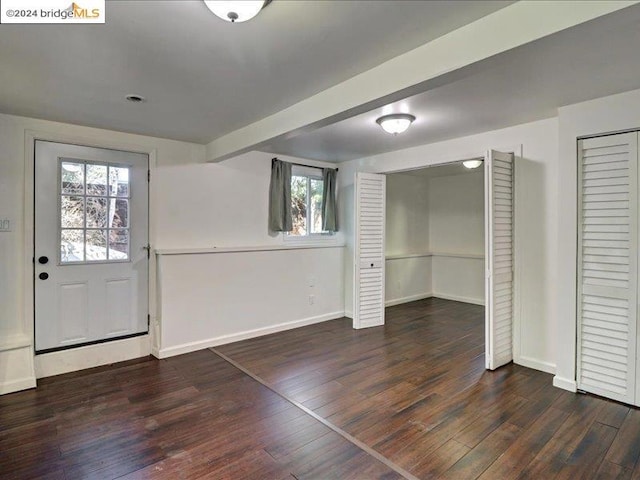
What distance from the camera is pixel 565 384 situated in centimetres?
295

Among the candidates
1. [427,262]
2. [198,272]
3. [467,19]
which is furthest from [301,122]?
[427,262]

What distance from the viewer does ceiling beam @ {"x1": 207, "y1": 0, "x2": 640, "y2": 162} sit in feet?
4.74

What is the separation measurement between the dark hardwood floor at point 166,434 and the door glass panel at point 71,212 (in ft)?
4.71

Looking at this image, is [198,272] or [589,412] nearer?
[589,412]

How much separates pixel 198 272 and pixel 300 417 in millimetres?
2091

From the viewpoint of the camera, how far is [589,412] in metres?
2.59

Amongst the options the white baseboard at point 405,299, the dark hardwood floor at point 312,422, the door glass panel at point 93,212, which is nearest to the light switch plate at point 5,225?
the door glass panel at point 93,212

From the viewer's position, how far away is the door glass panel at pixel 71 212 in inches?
130

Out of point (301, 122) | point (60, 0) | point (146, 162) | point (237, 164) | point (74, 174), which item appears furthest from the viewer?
point (237, 164)

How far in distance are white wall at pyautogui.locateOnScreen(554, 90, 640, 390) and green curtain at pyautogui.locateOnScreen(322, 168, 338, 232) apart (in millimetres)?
2878

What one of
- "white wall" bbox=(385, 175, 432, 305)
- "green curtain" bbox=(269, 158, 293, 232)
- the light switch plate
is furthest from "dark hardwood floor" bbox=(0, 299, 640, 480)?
"white wall" bbox=(385, 175, 432, 305)

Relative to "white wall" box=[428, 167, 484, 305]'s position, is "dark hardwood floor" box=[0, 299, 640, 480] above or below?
below

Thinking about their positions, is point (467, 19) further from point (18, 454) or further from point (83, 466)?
point (18, 454)

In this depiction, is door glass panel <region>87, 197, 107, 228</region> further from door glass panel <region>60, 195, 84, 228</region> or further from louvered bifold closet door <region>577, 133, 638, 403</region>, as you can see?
louvered bifold closet door <region>577, 133, 638, 403</region>
